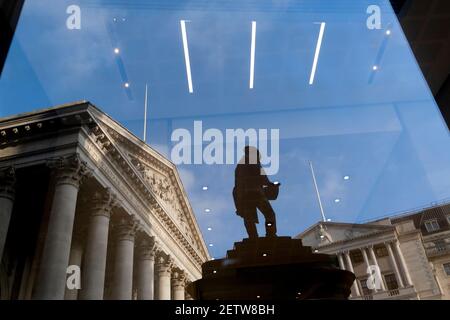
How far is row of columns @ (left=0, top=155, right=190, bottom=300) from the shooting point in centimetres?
1298

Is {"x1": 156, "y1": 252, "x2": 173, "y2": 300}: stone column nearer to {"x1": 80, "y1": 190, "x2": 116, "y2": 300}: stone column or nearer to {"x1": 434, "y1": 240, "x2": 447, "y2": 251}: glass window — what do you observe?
{"x1": 80, "y1": 190, "x2": 116, "y2": 300}: stone column

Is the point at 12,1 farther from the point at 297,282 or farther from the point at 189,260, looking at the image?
the point at 189,260

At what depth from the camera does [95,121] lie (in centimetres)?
1597

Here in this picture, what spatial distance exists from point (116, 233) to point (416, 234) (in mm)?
13976

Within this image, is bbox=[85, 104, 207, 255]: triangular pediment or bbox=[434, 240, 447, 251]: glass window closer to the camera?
bbox=[434, 240, 447, 251]: glass window

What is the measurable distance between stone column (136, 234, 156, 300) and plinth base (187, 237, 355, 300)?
46.8ft

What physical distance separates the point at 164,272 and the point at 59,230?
35.8 ft

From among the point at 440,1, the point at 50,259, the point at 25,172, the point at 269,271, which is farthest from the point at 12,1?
the point at 25,172

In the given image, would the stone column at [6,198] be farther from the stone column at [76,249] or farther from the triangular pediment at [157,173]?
the triangular pediment at [157,173]

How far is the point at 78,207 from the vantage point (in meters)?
17.6

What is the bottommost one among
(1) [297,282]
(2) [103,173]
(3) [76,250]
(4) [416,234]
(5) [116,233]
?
(1) [297,282]

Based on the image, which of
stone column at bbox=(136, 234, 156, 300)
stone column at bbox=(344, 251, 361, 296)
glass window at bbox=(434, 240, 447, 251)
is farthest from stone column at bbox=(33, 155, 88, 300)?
glass window at bbox=(434, 240, 447, 251)

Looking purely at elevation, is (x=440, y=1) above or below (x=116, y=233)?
below

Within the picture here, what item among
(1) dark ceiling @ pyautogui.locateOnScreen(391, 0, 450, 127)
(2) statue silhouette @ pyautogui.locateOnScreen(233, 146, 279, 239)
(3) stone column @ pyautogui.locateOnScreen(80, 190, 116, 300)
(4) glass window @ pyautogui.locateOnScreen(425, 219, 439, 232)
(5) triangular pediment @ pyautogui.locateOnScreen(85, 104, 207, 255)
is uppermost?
(5) triangular pediment @ pyautogui.locateOnScreen(85, 104, 207, 255)
